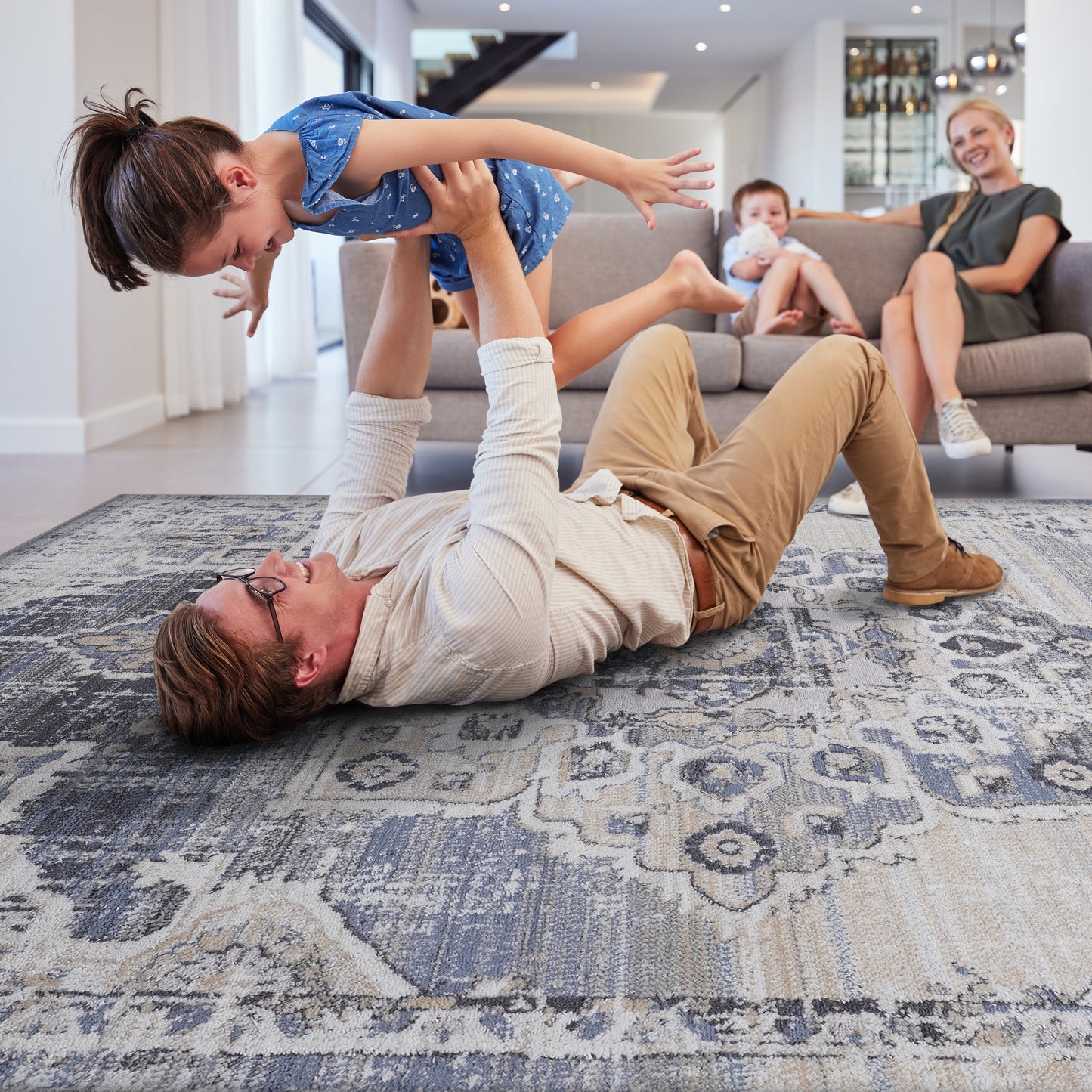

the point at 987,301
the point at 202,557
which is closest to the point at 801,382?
the point at 202,557

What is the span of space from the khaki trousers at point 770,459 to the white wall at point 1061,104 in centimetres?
496

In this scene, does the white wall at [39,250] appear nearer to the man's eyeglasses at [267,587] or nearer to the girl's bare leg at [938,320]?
the girl's bare leg at [938,320]

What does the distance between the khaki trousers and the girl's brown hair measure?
738 millimetres

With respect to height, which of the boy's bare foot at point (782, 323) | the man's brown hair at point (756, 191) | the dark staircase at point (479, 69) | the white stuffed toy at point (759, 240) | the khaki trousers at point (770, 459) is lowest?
the khaki trousers at point (770, 459)

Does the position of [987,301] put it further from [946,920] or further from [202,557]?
[946,920]

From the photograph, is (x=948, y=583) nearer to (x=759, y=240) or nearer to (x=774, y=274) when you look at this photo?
(x=774, y=274)

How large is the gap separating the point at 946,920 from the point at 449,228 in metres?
1.14

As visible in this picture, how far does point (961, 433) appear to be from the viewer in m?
2.96

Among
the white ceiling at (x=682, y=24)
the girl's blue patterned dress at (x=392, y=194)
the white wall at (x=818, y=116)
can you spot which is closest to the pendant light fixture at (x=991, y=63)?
the white ceiling at (x=682, y=24)

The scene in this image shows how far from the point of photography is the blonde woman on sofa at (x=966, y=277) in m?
3.08

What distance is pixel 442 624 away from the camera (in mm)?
1410

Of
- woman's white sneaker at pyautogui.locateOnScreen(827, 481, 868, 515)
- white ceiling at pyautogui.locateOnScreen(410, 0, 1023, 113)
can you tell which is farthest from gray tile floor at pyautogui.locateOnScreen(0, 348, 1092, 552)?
white ceiling at pyautogui.locateOnScreen(410, 0, 1023, 113)

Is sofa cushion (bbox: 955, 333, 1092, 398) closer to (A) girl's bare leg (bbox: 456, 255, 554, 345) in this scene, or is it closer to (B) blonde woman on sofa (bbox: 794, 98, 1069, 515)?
(B) blonde woman on sofa (bbox: 794, 98, 1069, 515)

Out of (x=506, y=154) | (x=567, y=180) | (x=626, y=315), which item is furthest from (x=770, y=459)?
(x=567, y=180)
